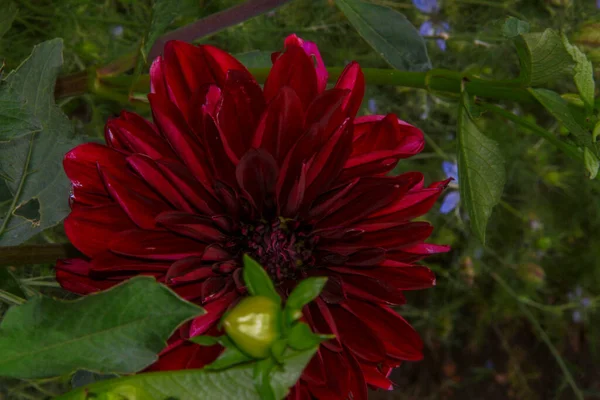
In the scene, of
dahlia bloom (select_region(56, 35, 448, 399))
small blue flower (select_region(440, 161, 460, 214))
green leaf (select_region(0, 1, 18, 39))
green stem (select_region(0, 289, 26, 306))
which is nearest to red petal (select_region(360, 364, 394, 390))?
dahlia bloom (select_region(56, 35, 448, 399))

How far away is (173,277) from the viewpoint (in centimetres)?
31

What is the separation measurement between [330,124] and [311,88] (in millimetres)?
26

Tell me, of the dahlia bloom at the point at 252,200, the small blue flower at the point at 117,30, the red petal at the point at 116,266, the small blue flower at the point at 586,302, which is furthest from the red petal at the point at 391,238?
the small blue flower at the point at 586,302

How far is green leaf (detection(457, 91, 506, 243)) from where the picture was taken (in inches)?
14.6

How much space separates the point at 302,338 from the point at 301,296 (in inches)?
0.7

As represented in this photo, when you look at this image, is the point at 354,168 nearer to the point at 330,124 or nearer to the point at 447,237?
the point at 330,124

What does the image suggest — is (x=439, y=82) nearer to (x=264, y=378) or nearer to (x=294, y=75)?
(x=294, y=75)

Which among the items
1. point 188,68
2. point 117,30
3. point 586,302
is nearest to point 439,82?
point 188,68

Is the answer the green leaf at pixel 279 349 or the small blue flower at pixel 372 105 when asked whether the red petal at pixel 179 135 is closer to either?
the green leaf at pixel 279 349

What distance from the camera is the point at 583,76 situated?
12.4 inches

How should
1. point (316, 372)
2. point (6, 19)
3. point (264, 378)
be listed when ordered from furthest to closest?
point (6, 19) < point (316, 372) < point (264, 378)

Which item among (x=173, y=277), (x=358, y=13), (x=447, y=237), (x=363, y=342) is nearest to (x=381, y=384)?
(x=363, y=342)

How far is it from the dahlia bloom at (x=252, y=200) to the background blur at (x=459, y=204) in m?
0.14

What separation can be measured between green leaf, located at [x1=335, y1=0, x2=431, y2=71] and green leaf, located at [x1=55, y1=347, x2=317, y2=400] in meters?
0.27
